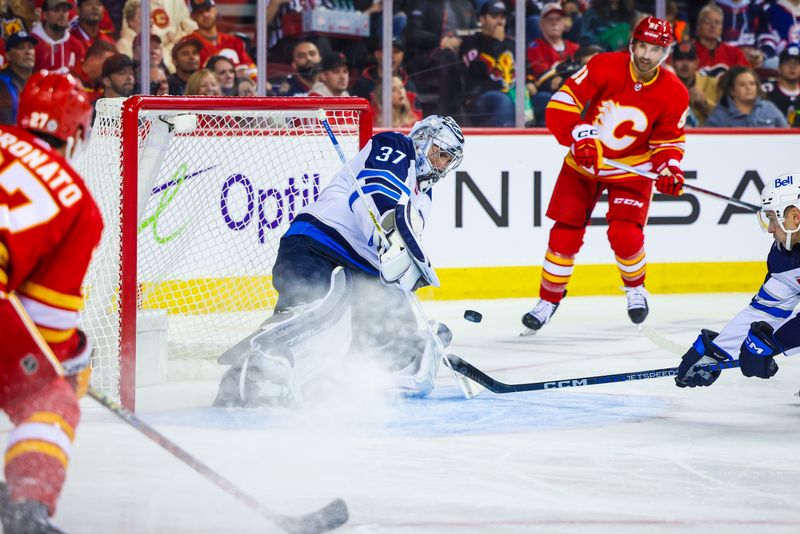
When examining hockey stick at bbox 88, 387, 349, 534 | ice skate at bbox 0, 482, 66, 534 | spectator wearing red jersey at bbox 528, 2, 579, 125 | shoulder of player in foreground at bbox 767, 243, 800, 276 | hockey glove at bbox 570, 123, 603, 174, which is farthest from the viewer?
spectator wearing red jersey at bbox 528, 2, 579, 125

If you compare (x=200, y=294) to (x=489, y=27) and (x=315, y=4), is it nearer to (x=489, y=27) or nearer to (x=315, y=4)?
(x=315, y=4)

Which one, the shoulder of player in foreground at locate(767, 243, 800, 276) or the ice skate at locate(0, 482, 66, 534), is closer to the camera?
the ice skate at locate(0, 482, 66, 534)

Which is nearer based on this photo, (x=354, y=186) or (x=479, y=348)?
(x=354, y=186)

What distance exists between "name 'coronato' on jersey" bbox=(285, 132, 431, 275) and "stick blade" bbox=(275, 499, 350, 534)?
1247mm

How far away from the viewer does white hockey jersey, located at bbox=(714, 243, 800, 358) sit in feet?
11.4

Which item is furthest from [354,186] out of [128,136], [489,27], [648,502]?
[489,27]

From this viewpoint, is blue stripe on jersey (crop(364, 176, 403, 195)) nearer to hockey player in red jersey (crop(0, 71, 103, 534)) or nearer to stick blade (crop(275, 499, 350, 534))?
stick blade (crop(275, 499, 350, 534))

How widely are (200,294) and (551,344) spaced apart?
1339 millimetres

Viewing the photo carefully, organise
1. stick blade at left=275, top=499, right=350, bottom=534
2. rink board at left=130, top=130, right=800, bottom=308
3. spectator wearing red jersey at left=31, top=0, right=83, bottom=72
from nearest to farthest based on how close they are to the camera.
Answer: stick blade at left=275, top=499, right=350, bottom=534 → spectator wearing red jersey at left=31, top=0, right=83, bottom=72 → rink board at left=130, top=130, right=800, bottom=308

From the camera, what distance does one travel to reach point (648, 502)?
2.63 metres

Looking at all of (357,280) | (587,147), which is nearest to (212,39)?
(587,147)

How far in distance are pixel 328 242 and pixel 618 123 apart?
74.4 inches

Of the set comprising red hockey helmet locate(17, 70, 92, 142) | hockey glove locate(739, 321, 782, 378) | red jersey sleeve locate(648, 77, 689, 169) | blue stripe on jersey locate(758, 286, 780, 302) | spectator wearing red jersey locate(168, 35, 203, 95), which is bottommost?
hockey glove locate(739, 321, 782, 378)

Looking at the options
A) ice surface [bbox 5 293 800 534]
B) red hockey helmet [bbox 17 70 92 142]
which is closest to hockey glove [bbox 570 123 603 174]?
ice surface [bbox 5 293 800 534]
